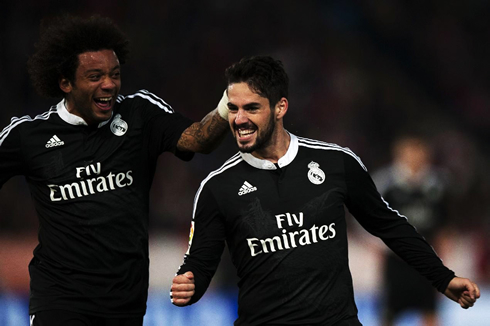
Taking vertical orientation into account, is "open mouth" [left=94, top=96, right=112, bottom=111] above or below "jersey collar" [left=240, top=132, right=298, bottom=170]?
above

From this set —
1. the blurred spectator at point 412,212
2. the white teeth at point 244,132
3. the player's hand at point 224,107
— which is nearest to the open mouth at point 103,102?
the player's hand at point 224,107

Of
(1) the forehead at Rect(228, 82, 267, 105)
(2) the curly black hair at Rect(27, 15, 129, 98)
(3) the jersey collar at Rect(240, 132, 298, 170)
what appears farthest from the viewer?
(2) the curly black hair at Rect(27, 15, 129, 98)

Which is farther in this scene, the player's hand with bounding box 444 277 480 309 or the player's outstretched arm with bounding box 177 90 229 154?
the player's outstretched arm with bounding box 177 90 229 154

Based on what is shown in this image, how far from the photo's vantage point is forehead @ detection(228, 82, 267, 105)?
357cm

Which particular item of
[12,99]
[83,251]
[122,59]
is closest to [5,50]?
[12,99]

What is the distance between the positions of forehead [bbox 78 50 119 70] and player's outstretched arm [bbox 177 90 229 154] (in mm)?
546

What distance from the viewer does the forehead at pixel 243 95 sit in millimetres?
3572

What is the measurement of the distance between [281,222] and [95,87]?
4.04 ft

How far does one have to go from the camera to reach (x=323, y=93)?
1010cm

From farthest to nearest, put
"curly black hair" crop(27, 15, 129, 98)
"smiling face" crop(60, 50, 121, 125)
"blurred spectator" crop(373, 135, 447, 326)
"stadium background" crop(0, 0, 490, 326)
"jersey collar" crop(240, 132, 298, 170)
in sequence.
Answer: "stadium background" crop(0, 0, 490, 326) < "blurred spectator" crop(373, 135, 447, 326) < "curly black hair" crop(27, 15, 129, 98) < "smiling face" crop(60, 50, 121, 125) < "jersey collar" crop(240, 132, 298, 170)

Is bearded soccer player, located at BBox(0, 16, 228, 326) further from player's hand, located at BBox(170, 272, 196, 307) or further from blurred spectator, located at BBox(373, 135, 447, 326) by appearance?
blurred spectator, located at BBox(373, 135, 447, 326)

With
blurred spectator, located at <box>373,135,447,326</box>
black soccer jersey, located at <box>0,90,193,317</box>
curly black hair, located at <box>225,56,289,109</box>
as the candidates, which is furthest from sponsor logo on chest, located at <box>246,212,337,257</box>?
blurred spectator, located at <box>373,135,447,326</box>

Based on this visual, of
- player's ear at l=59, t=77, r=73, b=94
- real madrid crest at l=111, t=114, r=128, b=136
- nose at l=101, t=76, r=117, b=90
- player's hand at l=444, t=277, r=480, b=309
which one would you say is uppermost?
player's ear at l=59, t=77, r=73, b=94

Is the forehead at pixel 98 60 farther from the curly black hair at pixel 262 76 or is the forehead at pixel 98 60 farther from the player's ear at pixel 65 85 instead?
the curly black hair at pixel 262 76
